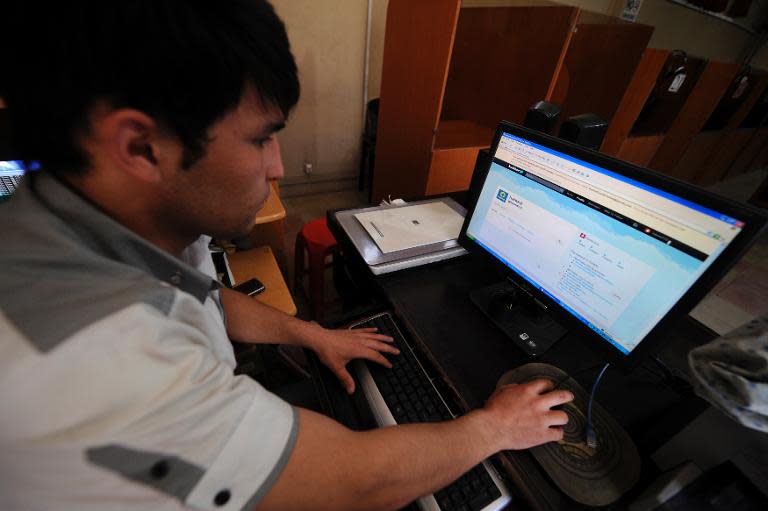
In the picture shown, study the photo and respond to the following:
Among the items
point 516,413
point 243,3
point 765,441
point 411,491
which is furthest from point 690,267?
point 243,3

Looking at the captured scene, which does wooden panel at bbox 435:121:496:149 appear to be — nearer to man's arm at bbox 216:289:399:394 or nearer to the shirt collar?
man's arm at bbox 216:289:399:394

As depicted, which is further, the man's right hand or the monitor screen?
the monitor screen

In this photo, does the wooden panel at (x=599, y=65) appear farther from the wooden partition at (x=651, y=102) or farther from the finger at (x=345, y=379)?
the finger at (x=345, y=379)

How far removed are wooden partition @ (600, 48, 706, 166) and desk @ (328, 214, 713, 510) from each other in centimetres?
245

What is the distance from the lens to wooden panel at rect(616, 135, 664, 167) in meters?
2.76

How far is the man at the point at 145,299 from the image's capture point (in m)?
0.29

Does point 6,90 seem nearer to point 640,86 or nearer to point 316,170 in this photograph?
point 316,170

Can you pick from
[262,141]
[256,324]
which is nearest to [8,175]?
[256,324]

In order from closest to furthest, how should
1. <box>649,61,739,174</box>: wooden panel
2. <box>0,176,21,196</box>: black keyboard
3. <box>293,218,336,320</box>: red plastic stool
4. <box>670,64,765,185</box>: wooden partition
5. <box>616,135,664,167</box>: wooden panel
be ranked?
1. <box>0,176,21,196</box>: black keyboard
2. <box>293,218,336,320</box>: red plastic stool
3. <box>649,61,739,174</box>: wooden panel
4. <box>616,135,664,167</box>: wooden panel
5. <box>670,64,765,185</box>: wooden partition

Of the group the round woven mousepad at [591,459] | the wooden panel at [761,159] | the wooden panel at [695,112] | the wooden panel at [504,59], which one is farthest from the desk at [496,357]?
the wooden panel at [761,159]

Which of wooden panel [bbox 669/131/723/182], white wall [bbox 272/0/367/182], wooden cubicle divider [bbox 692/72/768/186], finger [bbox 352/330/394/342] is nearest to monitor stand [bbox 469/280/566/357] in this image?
finger [bbox 352/330/394/342]

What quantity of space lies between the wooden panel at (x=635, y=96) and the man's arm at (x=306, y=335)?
9.62 ft

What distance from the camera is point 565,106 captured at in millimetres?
2512

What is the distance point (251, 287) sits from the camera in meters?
1.11
